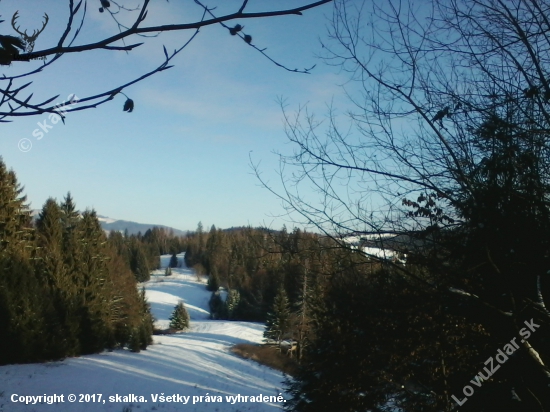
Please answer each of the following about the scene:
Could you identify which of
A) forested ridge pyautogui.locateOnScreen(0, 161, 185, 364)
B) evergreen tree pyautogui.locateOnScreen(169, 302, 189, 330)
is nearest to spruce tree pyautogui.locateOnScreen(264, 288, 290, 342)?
forested ridge pyautogui.locateOnScreen(0, 161, 185, 364)

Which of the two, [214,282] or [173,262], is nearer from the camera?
[214,282]

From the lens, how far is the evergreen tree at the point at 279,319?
31578 mm

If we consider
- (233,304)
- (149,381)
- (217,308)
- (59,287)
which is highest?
(59,287)

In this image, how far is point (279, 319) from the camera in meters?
31.7

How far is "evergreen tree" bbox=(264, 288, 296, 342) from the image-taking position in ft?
104

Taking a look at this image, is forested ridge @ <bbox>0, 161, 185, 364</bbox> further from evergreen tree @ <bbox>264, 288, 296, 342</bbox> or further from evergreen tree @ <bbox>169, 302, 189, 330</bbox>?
evergreen tree @ <bbox>169, 302, 189, 330</bbox>

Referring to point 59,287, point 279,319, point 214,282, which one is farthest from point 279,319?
point 214,282

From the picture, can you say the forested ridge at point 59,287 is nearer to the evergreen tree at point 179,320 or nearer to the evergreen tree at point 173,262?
the evergreen tree at point 179,320

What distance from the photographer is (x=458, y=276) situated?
371cm

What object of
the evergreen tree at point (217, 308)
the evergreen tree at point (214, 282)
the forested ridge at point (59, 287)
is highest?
the forested ridge at point (59, 287)

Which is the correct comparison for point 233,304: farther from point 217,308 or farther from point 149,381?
point 149,381

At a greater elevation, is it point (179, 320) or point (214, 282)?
point (214, 282)

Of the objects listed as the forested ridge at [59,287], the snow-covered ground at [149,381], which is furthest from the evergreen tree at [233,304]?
the snow-covered ground at [149,381]

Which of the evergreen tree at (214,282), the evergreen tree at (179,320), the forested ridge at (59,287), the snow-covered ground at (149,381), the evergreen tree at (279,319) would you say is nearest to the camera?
the snow-covered ground at (149,381)
